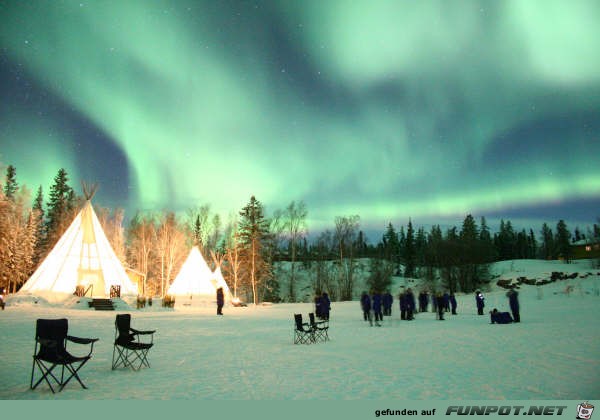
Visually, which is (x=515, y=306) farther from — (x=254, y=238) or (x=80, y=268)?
(x=254, y=238)

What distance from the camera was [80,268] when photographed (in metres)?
25.6

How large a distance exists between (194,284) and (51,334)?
28.0 meters

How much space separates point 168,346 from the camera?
384 inches

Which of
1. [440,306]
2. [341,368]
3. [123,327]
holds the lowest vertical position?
[440,306]

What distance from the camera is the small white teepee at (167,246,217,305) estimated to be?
105 ft

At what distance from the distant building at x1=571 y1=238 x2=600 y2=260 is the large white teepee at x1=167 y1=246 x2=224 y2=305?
5740cm

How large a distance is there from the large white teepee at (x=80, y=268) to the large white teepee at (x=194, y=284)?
5010mm

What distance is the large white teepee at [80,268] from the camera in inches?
950

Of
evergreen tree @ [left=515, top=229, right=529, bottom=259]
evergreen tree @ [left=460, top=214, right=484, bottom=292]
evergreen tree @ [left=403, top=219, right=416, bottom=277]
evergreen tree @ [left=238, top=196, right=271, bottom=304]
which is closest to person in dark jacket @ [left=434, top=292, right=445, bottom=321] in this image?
evergreen tree @ [left=238, top=196, right=271, bottom=304]

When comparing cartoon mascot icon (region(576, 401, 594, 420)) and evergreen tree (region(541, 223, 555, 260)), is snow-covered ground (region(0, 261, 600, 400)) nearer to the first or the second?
cartoon mascot icon (region(576, 401, 594, 420))

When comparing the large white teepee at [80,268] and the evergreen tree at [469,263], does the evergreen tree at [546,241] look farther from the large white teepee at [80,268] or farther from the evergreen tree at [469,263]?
the large white teepee at [80,268]

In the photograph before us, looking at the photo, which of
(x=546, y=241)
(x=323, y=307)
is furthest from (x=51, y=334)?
(x=546, y=241)

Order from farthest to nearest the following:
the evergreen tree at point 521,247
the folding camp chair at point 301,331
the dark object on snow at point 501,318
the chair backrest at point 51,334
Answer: the evergreen tree at point 521,247, the dark object on snow at point 501,318, the folding camp chair at point 301,331, the chair backrest at point 51,334

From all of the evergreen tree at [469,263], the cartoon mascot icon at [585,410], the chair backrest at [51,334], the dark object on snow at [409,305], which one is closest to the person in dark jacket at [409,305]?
the dark object on snow at [409,305]
